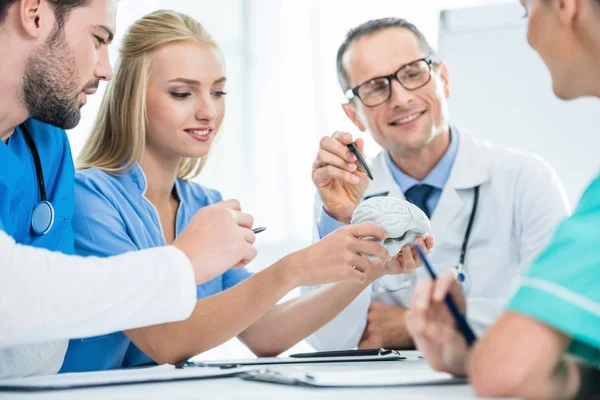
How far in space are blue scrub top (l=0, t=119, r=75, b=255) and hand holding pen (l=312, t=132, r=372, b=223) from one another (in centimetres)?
60

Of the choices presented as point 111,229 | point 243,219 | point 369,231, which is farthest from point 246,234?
point 111,229

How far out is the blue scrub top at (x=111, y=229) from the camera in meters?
1.58

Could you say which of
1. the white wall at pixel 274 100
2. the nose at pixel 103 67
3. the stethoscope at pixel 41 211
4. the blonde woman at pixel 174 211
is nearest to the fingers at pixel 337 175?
the blonde woman at pixel 174 211

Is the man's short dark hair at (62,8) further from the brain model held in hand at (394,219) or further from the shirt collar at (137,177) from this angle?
the brain model held in hand at (394,219)

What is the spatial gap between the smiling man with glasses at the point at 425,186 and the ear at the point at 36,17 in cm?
71

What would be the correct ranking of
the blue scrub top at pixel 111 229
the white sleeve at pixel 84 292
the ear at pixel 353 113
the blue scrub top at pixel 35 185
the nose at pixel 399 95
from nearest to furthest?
the white sleeve at pixel 84 292 → the blue scrub top at pixel 35 185 → the blue scrub top at pixel 111 229 → the nose at pixel 399 95 → the ear at pixel 353 113

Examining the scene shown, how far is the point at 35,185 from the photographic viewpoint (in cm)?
139

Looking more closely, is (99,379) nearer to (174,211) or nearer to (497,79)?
(174,211)

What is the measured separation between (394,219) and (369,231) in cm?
6

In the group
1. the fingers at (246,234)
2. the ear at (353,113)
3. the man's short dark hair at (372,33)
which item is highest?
the man's short dark hair at (372,33)

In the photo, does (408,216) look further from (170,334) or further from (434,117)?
(434,117)

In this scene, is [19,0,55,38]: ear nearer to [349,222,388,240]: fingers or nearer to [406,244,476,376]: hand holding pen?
[349,222,388,240]: fingers

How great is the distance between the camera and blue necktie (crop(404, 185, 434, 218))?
6.96 feet

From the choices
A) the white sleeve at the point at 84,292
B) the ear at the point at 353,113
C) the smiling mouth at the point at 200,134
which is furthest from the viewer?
the ear at the point at 353,113
